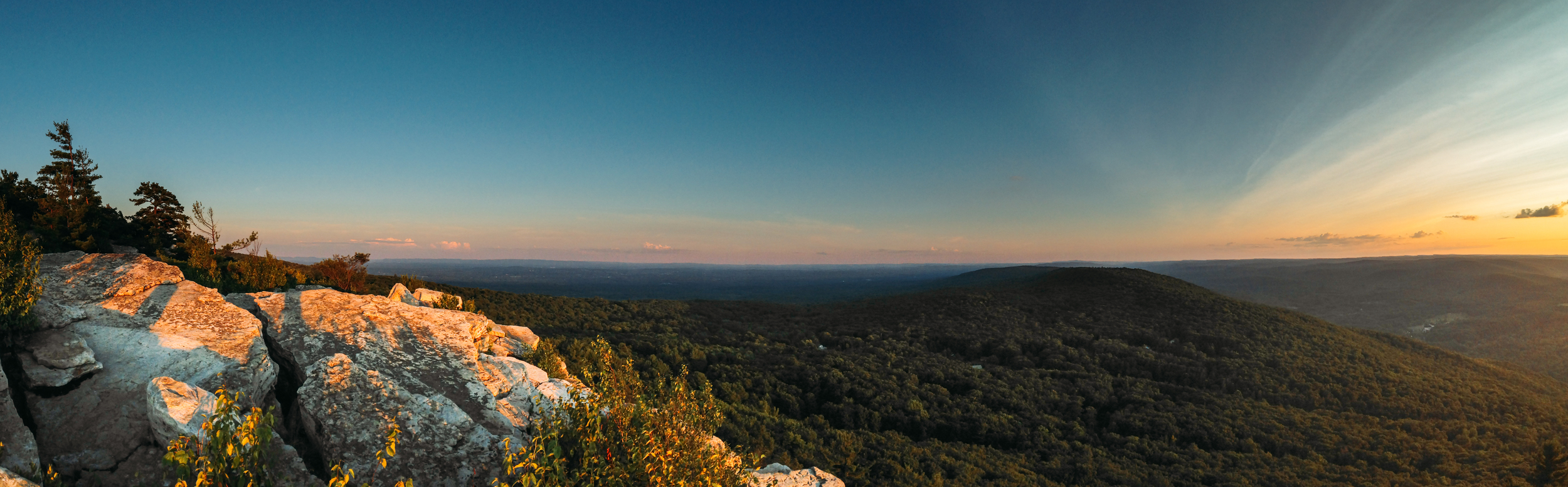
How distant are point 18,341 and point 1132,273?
271 feet

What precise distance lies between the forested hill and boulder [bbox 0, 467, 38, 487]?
13.7 meters

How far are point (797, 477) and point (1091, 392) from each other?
27.0 meters

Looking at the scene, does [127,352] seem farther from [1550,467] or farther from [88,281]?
[1550,467]

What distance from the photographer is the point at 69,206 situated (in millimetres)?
16984

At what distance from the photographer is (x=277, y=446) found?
517 centimetres

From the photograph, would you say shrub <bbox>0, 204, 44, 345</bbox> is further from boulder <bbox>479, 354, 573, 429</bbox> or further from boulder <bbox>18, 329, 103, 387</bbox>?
boulder <bbox>479, 354, 573, 429</bbox>

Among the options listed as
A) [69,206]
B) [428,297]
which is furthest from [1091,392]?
[69,206]

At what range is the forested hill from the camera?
20.9m

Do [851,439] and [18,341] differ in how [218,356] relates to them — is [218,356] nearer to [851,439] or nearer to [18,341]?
[18,341]

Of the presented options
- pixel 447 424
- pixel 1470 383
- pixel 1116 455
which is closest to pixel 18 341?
pixel 447 424

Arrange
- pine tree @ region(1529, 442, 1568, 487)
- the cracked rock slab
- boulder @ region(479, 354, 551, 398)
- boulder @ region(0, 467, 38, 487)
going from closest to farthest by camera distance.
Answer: boulder @ region(0, 467, 38, 487)
the cracked rock slab
boulder @ region(479, 354, 551, 398)
pine tree @ region(1529, 442, 1568, 487)

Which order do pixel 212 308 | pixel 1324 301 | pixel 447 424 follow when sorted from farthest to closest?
pixel 1324 301, pixel 212 308, pixel 447 424

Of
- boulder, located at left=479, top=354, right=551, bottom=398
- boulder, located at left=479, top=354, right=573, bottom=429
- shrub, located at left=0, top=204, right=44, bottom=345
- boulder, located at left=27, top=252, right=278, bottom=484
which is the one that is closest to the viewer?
boulder, located at left=27, top=252, right=278, bottom=484

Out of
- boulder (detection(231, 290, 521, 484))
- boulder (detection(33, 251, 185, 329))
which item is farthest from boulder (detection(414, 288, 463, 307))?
boulder (detection(33, 251, 185, 329))
